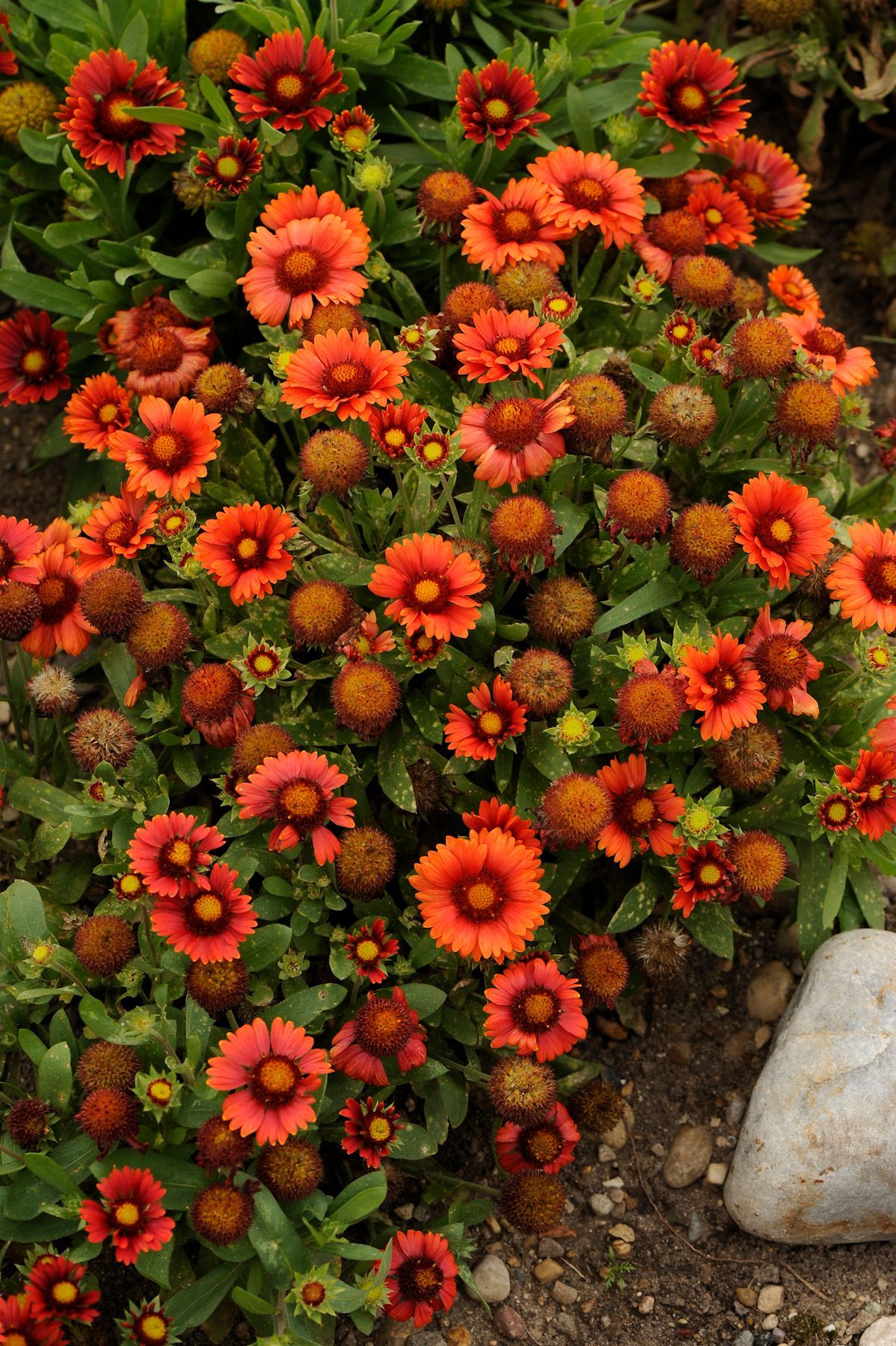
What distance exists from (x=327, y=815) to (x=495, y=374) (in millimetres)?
942

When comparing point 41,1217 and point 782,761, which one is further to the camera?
point 782,761

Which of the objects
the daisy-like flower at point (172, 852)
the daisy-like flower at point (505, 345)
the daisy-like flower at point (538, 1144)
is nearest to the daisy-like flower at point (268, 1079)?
the daisy-like flower at point (172, 852)

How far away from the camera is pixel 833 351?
2891mm

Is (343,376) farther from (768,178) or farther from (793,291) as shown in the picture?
(768,178)

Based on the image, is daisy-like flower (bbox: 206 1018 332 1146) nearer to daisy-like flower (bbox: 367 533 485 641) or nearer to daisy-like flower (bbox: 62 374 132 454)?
daisy-like flower (bbox: 367 533 485 641)

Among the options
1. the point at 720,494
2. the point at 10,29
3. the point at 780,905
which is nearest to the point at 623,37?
the point at 720,494

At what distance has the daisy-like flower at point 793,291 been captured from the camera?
306 centimetres

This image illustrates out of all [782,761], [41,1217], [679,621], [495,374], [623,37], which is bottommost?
[41,1217]

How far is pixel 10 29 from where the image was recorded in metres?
3.34

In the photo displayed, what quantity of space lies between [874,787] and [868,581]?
420 mm

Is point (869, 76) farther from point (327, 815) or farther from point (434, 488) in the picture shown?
point (327, 815)

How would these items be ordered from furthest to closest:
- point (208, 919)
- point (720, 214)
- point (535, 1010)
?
point (720, 214)
point (535, 1010)
point (208, 919)

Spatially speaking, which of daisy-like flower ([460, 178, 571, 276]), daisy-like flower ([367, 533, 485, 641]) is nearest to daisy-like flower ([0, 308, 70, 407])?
daisy-like flower ([460, 178, 571, 276])

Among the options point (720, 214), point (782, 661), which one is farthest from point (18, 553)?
point (720, 214)
